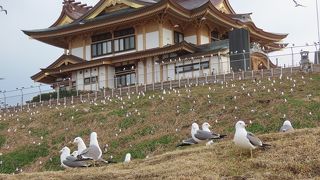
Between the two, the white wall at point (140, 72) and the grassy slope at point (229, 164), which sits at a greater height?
the white wall at point (140, 72)

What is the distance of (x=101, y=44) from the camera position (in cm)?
4609

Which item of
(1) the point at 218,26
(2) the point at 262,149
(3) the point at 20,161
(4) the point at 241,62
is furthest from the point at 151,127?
(1) the point at 218,26

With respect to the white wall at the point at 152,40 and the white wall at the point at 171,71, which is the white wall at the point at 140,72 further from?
the white wall at the point at 171,71

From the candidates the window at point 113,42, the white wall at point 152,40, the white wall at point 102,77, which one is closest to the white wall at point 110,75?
the white wall at point 102,77

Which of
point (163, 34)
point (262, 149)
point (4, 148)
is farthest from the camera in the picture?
point (163, 34)

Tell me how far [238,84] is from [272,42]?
21.4 metres

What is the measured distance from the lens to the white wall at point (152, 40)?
43.2m

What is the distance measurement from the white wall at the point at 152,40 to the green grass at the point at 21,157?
57.7 ft

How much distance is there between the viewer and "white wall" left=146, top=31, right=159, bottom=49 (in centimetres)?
4319

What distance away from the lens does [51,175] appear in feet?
43.5

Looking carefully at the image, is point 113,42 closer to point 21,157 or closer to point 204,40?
point 204,40

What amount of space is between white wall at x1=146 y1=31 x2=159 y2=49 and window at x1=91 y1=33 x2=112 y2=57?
3.38m

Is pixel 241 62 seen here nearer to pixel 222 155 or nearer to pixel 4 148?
pixel 4 148

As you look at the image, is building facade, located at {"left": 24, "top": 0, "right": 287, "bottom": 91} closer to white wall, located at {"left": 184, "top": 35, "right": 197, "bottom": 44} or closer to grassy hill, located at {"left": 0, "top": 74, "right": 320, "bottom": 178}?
white wall, located at {"left": 184, "top": 35, "right": 197, "bottom": 44}
